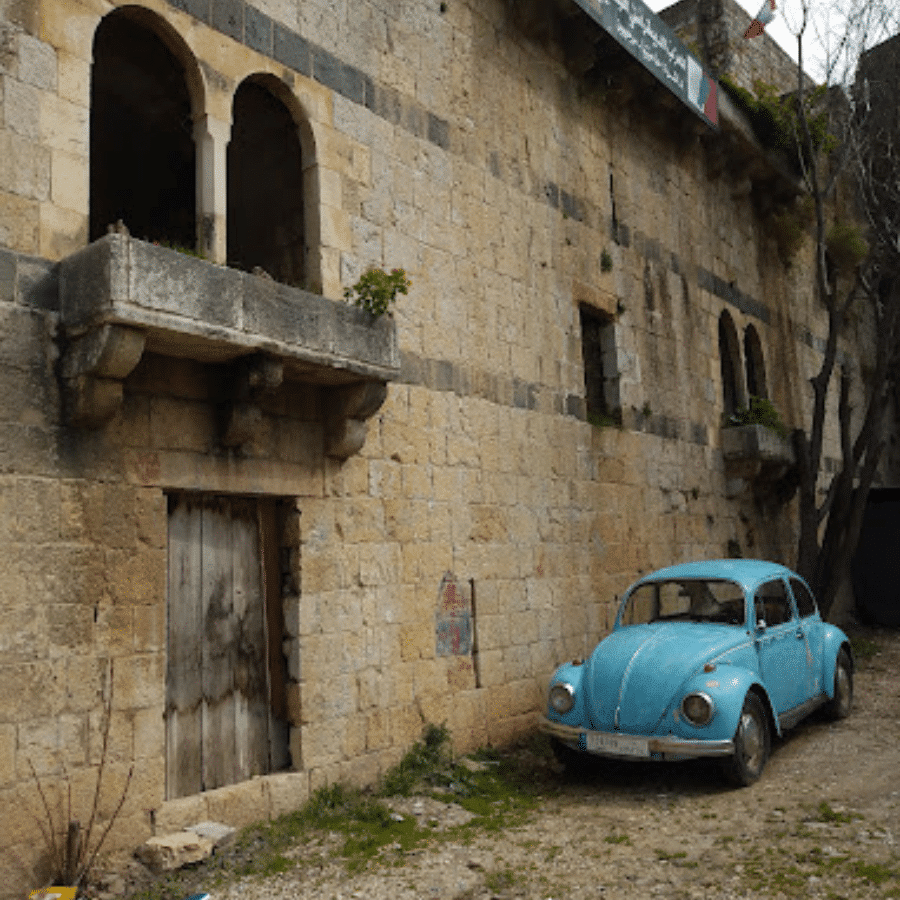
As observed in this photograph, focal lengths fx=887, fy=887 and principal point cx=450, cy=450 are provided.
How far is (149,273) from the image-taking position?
182 inches

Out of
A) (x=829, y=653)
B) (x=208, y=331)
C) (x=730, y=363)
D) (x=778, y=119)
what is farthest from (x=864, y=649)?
(x=208, y=331)

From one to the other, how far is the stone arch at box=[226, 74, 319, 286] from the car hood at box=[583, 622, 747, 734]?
11.3ft

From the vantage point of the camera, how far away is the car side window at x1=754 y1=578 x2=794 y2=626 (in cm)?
690

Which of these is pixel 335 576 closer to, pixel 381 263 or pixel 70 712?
pixel 70 712

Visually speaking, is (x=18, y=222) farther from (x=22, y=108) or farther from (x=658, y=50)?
(x=658, y=50)

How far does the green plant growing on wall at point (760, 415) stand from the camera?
Result: 39.5 feet

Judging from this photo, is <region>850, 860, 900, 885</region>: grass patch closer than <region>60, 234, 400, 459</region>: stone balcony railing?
Yes

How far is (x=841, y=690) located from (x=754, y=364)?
21.1ft

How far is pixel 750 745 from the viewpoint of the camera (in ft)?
19.9

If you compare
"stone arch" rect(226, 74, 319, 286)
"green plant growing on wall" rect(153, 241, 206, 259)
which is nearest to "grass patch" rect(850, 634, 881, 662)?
"stone arch" rect(226, 74, 319, 286)

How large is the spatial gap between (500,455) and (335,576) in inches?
86.7

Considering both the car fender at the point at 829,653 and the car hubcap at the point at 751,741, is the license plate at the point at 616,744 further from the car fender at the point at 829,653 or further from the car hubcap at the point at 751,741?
the car fender at the point at 829,653

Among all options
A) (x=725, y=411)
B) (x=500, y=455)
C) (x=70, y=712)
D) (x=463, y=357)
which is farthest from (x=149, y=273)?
(x=725, y=411)

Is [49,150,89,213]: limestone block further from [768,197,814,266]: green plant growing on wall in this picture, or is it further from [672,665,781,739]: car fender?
[768,197,814,266]: green plant growing on wall
